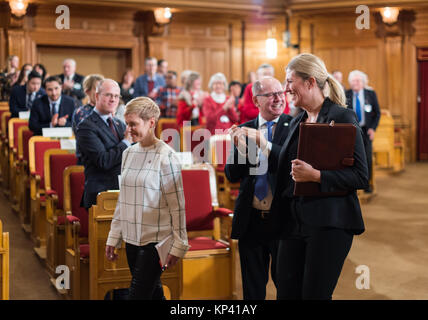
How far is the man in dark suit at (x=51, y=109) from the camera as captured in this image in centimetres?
648

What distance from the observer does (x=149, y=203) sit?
120 inches

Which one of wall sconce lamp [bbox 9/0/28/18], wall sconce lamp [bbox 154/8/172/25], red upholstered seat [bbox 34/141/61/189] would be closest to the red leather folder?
red upholstered seat [bbox 34/141/61/189]

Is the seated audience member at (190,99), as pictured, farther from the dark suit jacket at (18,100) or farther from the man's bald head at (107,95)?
the man's bald head at (107,95)

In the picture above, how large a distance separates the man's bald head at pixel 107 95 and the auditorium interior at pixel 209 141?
1.74 ft

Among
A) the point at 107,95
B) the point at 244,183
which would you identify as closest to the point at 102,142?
the point at 107,95

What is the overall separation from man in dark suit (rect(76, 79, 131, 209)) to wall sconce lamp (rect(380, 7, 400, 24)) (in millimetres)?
8787

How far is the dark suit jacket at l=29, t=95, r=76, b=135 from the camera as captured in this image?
21.4ft

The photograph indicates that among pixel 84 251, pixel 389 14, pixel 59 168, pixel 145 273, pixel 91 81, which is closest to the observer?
pixel 145 273

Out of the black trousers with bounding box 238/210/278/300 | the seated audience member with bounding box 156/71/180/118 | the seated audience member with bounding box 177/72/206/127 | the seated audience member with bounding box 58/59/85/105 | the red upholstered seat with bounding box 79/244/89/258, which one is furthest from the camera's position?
the seated audience member with bounding box 156/71/180/118

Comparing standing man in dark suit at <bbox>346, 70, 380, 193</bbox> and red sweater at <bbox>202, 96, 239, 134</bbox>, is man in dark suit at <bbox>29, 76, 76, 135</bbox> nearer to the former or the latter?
red sweater at <bbox>202, 96, 239, 134</bbox>

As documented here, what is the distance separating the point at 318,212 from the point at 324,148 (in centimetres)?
25

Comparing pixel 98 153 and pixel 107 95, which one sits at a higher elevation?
pixel 107 95

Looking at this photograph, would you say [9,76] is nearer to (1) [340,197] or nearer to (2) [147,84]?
(2) [147,84]

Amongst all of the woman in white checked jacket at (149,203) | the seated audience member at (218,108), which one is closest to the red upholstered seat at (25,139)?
the seated audience member at (218,108)
